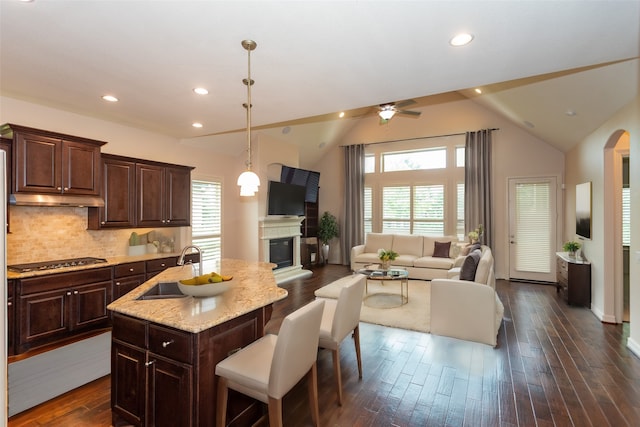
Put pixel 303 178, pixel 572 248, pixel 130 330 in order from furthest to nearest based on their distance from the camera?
pixel 303 178 < pixel 572 248 < pixel 130 330

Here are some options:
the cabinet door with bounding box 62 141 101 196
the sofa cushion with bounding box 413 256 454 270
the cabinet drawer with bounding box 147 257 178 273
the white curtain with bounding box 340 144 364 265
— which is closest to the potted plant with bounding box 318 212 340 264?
the white curtain with bounding box 340 144 364 265

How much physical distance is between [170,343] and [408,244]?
6.51 metres

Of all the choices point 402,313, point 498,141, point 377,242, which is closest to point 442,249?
point 377,242

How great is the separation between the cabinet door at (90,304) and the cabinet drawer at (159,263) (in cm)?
57

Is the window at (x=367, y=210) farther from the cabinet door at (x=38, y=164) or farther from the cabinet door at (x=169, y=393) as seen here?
the cabinet door at (x=169, y=393)

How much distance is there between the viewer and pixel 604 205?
4125mm

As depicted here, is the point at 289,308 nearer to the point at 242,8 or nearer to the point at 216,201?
the point at 216,201

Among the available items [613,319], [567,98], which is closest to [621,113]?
[567,98]

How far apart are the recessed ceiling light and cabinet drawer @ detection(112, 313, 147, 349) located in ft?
9.31

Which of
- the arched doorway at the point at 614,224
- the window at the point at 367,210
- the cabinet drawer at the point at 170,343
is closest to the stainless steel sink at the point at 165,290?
the cabinet drawer at the point at 170,343

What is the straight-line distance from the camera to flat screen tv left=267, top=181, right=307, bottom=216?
22.3 feet

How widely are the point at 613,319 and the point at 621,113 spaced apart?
265 centimetres

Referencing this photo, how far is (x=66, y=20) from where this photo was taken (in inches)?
80.0

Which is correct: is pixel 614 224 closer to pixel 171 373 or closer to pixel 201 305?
pixel 201 305
